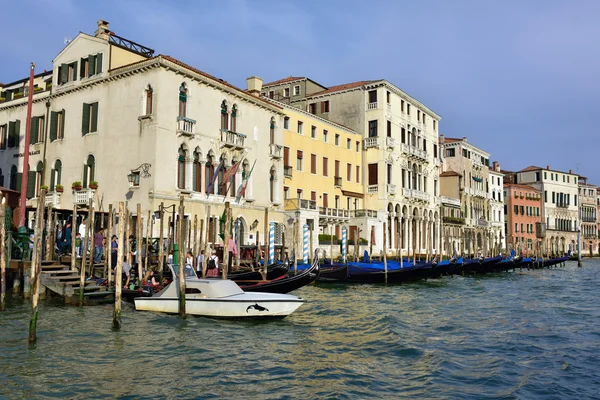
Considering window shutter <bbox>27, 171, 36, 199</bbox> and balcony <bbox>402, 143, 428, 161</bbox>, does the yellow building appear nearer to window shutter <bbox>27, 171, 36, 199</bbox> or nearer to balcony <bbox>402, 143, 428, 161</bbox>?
balcony <bbox>402, 143, 428, 161</bbox>

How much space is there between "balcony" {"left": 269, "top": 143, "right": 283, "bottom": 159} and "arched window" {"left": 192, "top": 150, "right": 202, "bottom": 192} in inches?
188

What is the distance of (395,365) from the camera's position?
8.13 metres

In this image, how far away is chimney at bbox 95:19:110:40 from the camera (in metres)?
22.3

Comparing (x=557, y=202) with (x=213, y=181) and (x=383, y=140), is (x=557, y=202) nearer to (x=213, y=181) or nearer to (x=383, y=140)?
(x=383, y=140)

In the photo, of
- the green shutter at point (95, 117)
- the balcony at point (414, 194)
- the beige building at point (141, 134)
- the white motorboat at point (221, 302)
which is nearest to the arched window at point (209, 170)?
the beige building at point (141, 134)

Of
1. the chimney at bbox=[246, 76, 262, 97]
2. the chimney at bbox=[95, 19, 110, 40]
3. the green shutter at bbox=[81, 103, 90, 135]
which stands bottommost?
the green shutter at bbox=[81, 103, 90, 135]

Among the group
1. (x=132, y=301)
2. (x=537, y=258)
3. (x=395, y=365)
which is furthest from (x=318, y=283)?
(x=537, y=258)

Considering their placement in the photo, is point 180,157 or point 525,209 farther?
point 525,209

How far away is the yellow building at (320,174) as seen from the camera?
28.4 meters

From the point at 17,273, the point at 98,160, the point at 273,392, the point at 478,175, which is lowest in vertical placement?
the point at 273,392

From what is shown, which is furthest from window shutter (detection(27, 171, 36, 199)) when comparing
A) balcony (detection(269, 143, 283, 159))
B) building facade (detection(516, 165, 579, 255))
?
building facade (detection(516, 165, 579, 255))

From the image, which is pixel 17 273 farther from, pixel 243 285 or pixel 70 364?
pixel 70 364

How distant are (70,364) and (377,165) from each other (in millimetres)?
28900

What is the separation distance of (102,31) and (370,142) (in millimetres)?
17906
